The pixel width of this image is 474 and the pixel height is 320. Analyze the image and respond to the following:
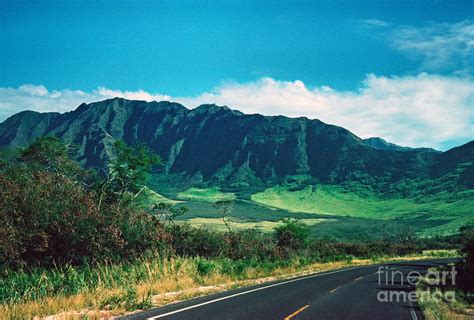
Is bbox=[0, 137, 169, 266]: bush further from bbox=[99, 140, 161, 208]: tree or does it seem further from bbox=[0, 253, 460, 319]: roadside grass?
bbox=[99, 140, 161, 208]: tree

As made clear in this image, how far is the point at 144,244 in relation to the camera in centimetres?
1970

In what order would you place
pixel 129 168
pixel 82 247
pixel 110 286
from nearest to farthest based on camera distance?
pixel 110 286 → pixel 82 247 → pixel 129 168

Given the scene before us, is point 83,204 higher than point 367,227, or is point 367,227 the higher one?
point 83,204

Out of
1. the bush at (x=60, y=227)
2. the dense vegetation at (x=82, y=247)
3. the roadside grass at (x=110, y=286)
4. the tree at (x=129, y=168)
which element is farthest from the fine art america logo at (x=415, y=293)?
the tree at (x=129, y=168)

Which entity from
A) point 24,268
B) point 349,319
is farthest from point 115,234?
point 349,319

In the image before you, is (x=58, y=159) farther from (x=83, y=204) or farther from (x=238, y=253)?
(x=83, y=204)

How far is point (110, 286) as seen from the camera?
48.3 feet

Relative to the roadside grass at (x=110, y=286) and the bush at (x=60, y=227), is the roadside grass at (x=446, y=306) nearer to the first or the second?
the roadside grass at (x=110, y=286)

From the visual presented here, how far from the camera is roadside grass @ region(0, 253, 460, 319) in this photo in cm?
1114

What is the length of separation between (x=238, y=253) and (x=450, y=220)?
5910 inches

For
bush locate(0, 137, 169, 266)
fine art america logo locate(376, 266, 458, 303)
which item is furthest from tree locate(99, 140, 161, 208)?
fine art america logo locate(376, 266, 458, 303)

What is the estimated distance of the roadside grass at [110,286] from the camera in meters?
11.1

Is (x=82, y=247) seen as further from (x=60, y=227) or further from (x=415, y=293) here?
(x=415, y=293)

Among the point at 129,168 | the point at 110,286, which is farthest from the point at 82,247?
the point at 129,168
